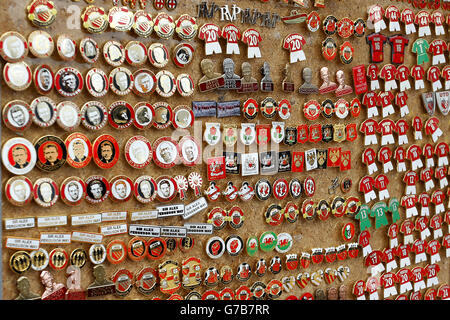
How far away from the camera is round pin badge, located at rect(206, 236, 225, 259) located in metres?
1.88

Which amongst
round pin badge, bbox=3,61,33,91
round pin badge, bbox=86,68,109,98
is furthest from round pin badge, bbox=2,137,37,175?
round pin badge, bbox=86,68,109,98

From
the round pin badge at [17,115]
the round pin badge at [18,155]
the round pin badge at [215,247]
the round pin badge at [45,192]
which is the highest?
the round pin badge at [17,115]

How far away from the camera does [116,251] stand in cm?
169

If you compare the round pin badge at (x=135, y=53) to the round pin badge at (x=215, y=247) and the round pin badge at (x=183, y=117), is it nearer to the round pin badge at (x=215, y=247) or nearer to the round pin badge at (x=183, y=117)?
the round pin badge at (x=183, y=117)

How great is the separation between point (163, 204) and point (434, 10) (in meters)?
1.66

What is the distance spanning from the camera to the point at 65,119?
1.57 meters

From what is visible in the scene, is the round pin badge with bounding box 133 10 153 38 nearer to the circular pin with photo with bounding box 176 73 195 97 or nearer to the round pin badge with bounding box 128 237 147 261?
the circular pin with photo with bounding box 176 73 195 97

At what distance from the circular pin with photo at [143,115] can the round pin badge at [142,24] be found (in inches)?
9.1

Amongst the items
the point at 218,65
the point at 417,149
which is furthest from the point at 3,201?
the point at 417,149

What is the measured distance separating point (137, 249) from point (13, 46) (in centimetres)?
75

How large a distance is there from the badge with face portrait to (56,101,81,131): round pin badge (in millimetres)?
49

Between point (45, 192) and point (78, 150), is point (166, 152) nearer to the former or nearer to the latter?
point (78, 150)

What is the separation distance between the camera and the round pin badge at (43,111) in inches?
59.7

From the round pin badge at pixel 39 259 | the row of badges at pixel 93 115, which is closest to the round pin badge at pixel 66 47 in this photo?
the row of badges at pixel 93 115
